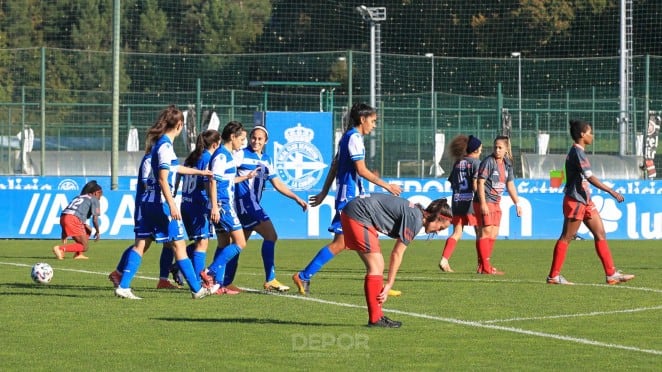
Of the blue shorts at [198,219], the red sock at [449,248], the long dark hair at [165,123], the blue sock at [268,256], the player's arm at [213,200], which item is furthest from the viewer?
the red sock at [449,248]

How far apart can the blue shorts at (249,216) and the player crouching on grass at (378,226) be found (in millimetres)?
3697

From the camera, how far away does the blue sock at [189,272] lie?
1288 cm

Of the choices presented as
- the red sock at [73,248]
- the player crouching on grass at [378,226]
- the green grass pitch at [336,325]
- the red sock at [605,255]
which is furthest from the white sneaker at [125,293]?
the red sock at [73,248]

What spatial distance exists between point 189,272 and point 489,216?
18.9ft

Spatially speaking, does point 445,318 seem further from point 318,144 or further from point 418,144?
point 418,144

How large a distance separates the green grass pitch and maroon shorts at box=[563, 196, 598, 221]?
2.66 feet

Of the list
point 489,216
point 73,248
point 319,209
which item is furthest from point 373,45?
point 489,216

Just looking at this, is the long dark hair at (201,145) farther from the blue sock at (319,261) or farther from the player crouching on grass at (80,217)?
the player crouching on grass at (80,217)

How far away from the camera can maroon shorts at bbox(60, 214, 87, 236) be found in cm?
2055

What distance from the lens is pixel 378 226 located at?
10.5 meters

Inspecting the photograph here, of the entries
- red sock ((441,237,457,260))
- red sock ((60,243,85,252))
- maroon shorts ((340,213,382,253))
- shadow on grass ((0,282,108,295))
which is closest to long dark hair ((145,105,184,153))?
shadow on grass ((0,282,108,295))

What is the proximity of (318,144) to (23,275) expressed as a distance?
13457 millimetres

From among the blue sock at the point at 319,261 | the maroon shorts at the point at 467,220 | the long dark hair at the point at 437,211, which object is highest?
the long dark hair at the point at 437,211

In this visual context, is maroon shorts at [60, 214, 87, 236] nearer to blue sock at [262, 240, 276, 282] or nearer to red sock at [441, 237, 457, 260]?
red sock at [441, 237, 457, 260]
